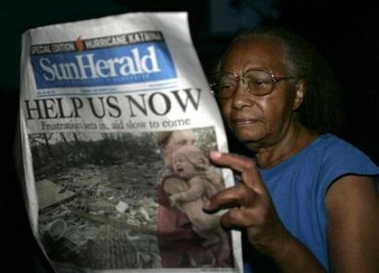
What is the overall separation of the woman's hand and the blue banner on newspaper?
19 centimetres

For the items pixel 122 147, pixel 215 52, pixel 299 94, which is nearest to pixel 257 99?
pixel 299 94

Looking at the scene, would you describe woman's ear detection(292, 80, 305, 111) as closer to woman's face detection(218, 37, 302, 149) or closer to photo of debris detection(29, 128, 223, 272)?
woman's face detection(218, 37, 302, 149)

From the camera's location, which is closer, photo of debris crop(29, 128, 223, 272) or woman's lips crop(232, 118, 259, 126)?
photo of debris crop(29, 128, 223, 272)

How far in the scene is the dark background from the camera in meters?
2.11

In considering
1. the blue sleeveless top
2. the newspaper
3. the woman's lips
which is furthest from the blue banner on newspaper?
the blue sleeveless top

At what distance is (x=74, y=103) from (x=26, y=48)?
155mm

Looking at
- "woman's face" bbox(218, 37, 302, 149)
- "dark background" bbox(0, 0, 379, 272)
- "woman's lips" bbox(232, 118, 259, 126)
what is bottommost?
"woman's lips" bbox(232, 118, 259, 126)

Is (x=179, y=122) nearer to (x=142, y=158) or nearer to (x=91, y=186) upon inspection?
(x=142, y=158)

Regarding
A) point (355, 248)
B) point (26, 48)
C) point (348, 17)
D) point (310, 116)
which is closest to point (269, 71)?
point (310, 116)

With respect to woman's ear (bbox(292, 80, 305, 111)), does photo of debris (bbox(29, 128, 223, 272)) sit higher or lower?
lower

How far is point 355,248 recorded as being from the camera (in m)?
1.18

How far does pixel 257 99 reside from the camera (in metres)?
1.28

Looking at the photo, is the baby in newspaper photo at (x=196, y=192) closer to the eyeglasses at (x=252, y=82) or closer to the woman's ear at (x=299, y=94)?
the eyeglasses at (x=252, y=82)

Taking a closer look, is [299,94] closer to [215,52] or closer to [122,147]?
[122,147]
